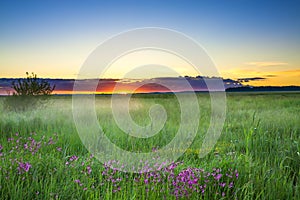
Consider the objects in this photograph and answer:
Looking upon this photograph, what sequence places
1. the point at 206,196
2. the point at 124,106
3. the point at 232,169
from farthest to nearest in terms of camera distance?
the point at 124,106 < the point at 232,169 < the point at 206,196

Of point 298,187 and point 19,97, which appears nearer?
point 298,187

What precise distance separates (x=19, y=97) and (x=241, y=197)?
13.5 m

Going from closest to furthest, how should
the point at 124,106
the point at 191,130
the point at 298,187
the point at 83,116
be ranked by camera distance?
the point at 298,187
the point at 191,130
the point at 83,116
the point at 124,106

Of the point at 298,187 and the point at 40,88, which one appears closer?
the point at 298,187

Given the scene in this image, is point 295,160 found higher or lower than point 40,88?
lower

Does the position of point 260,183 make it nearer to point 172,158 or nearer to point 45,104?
point 172,158

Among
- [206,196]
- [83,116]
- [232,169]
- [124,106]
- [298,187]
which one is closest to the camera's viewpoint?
[206,196]

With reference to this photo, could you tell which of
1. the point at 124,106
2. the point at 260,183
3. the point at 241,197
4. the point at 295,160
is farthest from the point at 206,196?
the point at 124,106

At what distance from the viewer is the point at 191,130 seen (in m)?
7.11

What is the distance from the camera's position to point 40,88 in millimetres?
15047

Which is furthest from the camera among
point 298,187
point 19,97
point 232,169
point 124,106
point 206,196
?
point 19,97

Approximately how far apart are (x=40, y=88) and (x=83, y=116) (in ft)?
22.9

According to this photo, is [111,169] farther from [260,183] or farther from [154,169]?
[260,183]

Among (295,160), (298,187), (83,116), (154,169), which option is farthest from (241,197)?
(83,116)
